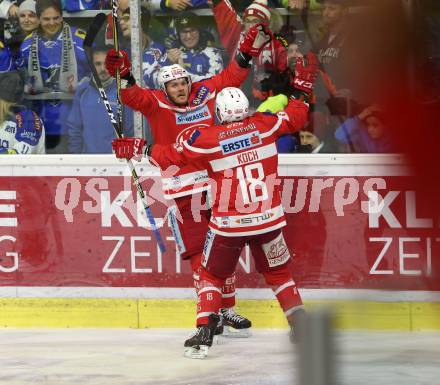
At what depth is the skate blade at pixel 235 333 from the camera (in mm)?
5367

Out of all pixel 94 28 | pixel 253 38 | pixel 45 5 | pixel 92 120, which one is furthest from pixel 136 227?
pixel 45 5

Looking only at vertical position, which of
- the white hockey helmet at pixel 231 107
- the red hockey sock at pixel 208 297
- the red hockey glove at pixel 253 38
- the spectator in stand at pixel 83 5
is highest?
the spectator in stand at pixel 83 5

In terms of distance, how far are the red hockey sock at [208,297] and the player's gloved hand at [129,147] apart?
0.73 metres

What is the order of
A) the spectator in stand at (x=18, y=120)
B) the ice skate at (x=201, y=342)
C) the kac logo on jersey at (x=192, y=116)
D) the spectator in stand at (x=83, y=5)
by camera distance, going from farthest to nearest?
the spectator in stand at (x=18, y=120)
the spectator in stand at (x=83, y=5)
the kac logo on jersey at (x=192, y=116)
the ice skate at (x=201, y=342)

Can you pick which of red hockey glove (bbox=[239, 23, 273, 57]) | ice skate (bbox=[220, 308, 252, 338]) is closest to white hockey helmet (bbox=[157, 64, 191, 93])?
red hockey glove (bbox=[239, 23, 273, 57])

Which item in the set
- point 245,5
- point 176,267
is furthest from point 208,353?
point 245,5

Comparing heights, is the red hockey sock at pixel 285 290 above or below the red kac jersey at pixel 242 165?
below

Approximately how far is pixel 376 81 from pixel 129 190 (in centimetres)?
437

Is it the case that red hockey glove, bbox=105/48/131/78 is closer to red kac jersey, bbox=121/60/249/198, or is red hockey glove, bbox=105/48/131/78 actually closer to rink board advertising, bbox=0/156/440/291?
red kac jersey, bbox=121/60/249/198

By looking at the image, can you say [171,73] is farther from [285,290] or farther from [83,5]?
[285,290]

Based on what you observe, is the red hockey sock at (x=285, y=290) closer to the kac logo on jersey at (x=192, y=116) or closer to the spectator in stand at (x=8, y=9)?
the kac logo on jersey at (x=192, y=116)

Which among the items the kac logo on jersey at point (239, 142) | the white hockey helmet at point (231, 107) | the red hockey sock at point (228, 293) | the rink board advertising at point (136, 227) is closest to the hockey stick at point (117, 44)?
the rink board advertising at point (136, 227)

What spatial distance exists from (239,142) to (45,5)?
5.73ft

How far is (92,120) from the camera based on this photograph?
5.82m
